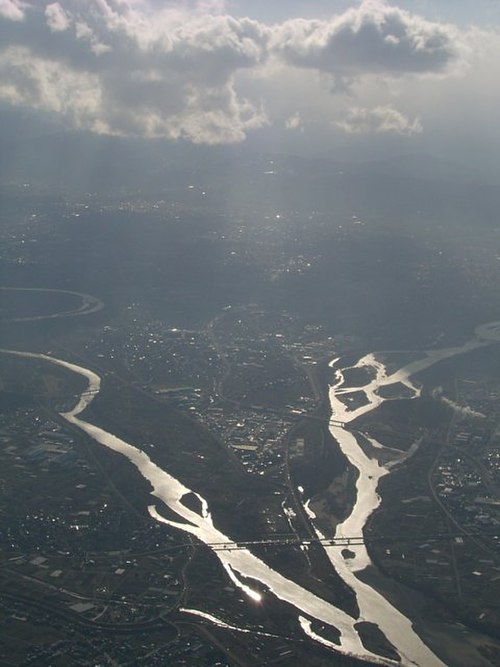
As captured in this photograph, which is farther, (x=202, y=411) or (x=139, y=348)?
(x=139, y=348)

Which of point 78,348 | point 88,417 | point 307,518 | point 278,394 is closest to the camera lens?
point 307,518

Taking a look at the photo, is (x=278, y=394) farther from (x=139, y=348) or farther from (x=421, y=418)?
(x=139, y=348)

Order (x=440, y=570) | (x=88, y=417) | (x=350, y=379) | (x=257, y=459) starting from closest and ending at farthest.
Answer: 1. (x=440, y=570)
2. (x=257, y=459)
3. (x=88, y=417)
4. (x=350, y=379)

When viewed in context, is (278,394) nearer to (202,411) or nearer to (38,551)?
(202,411)

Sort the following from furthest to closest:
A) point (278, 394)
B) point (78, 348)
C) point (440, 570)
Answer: point (78, 348), point (278, 394), point (440, 570)

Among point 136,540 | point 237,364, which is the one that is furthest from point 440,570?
point 237,364

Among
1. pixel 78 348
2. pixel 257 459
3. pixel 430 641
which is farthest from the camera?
pixel 78 348

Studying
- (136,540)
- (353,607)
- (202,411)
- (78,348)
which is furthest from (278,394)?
(353,607)

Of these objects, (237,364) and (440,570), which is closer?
(440,570)
